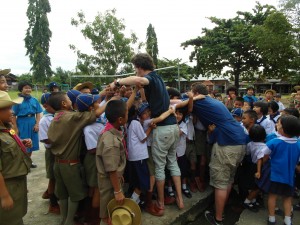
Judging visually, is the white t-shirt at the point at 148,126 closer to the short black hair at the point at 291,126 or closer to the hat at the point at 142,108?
the hat at the point at 142,108

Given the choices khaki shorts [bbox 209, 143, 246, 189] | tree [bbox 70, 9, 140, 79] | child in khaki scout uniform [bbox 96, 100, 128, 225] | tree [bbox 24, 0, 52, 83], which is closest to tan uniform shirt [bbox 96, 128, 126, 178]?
child in khaki scout uniform [bbox 96, 100, 128, 225]

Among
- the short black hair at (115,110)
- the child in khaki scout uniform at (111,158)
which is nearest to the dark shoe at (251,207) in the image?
the child in khaki scout uniform at (111,158)

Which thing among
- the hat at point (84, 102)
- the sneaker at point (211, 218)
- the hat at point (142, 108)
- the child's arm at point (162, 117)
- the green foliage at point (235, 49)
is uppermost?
the green foliage at point (235, 49)

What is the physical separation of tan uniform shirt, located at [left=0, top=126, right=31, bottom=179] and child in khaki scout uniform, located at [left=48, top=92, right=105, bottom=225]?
20.6 inches

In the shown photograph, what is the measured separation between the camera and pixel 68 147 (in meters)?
2.64

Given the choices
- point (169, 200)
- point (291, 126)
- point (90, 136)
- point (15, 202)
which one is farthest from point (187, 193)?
point (15, 202)

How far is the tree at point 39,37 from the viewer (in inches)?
1371

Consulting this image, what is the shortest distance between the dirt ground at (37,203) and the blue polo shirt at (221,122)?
7.96 ft

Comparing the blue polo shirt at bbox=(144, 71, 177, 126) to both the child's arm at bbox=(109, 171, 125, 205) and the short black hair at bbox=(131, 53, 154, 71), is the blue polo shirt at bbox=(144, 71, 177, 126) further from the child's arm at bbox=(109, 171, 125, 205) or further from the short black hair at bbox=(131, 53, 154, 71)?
the child's arm at bbox=(109, 171, 125, 205)

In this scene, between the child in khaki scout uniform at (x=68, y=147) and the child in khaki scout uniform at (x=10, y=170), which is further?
the child in khaki scout uniform at (x=68, y=147)

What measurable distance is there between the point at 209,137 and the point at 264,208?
53.1 inches

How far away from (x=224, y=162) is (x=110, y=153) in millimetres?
1626

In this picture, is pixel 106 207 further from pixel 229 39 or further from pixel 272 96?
pixel 229 39

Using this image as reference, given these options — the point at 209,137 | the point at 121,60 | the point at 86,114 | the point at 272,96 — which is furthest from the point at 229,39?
the point at 86,114
